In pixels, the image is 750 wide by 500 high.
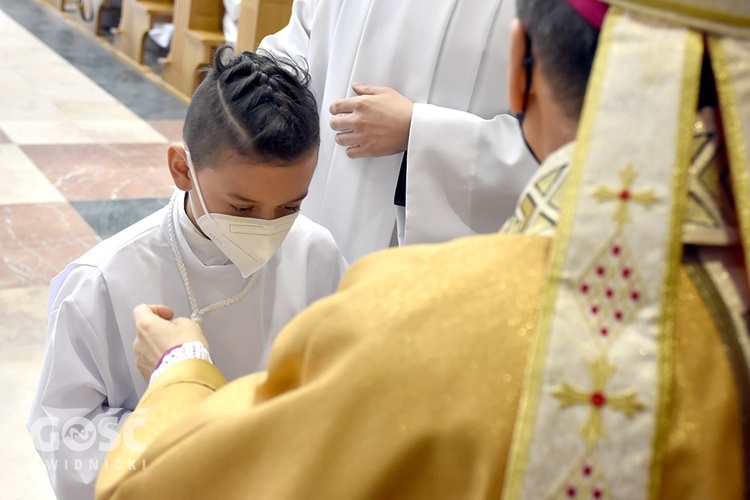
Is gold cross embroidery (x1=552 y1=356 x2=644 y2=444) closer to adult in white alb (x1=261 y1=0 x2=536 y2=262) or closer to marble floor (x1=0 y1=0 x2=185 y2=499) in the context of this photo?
adult in white alb (x1=261 y1=0 x2=536 y2=262)

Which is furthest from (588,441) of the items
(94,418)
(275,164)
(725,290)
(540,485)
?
(94,418)

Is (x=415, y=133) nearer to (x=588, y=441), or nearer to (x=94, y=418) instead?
(x=94, y=418)

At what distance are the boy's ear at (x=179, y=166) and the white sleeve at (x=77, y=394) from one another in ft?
0.88

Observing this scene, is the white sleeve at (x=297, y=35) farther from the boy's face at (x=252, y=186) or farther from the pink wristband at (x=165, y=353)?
the pink wristband at (x=165, y=353)

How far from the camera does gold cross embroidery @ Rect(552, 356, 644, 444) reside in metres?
0.84

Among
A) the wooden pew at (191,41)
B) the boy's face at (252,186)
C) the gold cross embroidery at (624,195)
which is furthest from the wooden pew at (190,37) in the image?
the gold cross embroidery at (624,195)

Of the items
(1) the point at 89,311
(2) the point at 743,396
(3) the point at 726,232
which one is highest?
(3) the point at 726,232

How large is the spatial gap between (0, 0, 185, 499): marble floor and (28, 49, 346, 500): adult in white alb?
1.08 m

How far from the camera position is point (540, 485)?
2.80 ft

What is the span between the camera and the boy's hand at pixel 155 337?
1.55m

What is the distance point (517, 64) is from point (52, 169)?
460cm

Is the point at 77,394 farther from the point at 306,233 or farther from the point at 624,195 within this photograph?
the point at 624,195

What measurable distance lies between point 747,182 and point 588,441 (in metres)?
0.28

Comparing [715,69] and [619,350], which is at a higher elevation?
[715,69]
